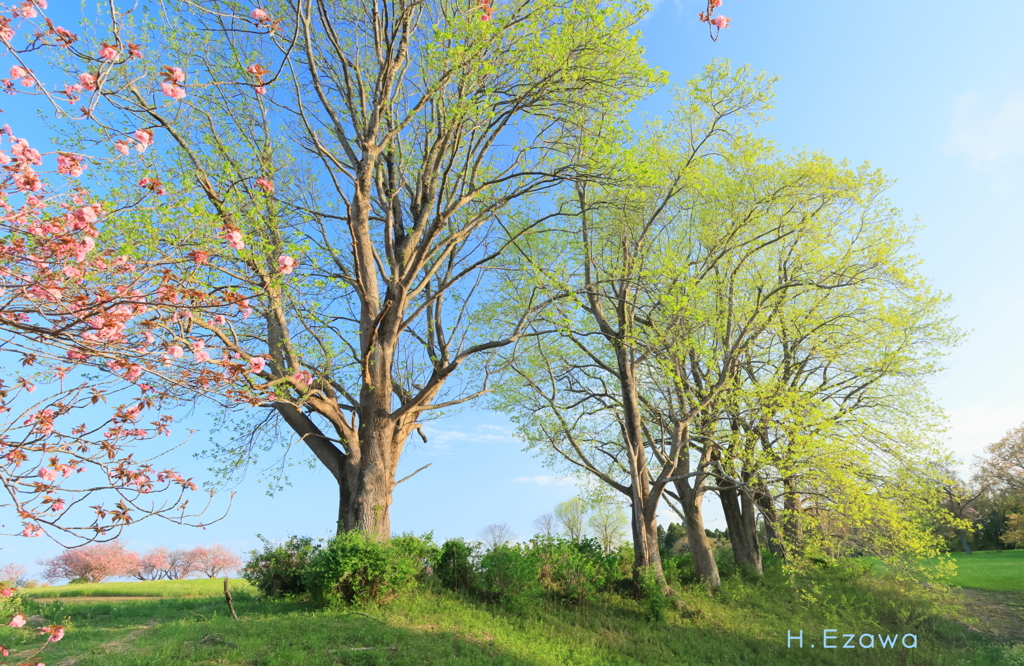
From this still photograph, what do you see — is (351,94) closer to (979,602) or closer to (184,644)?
(184,644)

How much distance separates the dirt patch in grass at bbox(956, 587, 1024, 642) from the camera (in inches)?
544

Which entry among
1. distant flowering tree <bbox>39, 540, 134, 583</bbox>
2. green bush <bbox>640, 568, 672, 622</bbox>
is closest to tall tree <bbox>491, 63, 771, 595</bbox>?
green bush <bbox>640, 568, 672, 622</bbox>

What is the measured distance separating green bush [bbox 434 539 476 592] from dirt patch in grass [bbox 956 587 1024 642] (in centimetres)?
1158

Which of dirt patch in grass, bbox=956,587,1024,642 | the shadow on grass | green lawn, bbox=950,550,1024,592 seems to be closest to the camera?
the shadow on grass

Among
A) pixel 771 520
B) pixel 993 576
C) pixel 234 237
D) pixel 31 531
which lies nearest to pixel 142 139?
pixel 234 237

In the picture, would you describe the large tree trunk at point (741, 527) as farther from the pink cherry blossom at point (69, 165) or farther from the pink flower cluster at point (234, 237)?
the pink cherry blossom at point (69, 165)

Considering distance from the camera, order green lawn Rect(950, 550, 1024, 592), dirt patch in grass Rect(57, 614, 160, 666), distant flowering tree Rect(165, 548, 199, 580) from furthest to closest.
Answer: distant flowering tree Rect(165, 548, 199, 580) < green lawn Rect(950, 550, 1024, 592) < dirt patch in grass Rect(57, 614, 160, 666)

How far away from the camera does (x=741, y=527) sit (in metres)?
16.6

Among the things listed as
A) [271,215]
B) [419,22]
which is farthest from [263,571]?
[419,22]

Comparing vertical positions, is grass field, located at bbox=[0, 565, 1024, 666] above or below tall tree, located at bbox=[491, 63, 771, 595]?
below

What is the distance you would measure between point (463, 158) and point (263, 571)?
9.69 metres

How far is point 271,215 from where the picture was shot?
9.44 meters

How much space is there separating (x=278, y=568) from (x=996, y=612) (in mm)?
18718

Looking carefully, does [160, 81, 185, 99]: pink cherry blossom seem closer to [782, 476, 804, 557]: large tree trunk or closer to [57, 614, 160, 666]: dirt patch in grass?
[57, 614, 160, 666]: dirt patch in grass
